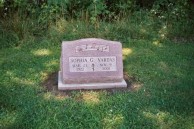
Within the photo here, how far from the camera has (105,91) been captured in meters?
5.68

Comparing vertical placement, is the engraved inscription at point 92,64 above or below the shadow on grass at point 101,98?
above

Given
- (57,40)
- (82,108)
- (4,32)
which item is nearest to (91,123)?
(82,108)

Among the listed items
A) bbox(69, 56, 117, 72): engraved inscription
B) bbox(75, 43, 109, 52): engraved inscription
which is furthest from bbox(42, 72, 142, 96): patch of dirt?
bbox(75, 43, 109, 52): engraved inscription

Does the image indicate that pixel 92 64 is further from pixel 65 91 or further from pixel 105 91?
pixel 65 91

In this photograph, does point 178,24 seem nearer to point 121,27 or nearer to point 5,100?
point 121,27

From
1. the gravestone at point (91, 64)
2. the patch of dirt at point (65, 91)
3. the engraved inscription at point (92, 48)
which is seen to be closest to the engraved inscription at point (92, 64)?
the gravestone at point (91, 64)

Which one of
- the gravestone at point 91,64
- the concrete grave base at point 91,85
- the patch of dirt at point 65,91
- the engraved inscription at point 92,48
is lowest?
the patch of dirt at point 65,91

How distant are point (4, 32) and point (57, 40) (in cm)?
110

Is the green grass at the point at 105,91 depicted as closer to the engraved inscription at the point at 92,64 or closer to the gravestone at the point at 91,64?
the gravestone at the point at 91,64

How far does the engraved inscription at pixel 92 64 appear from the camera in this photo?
5.72 metres

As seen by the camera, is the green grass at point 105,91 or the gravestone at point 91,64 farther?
the gravestone at point 91,64

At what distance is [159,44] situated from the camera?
307 inches

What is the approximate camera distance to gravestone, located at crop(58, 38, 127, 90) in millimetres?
A: 5695

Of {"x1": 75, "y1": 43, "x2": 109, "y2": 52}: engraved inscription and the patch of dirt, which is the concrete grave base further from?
{"x1": 75, "y1": 43, "x2": 109, "y2": 52}: engraved inscription
